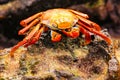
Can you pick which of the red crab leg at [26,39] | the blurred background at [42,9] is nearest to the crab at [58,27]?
the red crab leg at [26,39]

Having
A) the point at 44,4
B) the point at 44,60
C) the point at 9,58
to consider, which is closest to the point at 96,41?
the point at 44,60

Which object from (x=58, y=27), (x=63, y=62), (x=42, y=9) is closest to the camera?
(x=63, y=62)

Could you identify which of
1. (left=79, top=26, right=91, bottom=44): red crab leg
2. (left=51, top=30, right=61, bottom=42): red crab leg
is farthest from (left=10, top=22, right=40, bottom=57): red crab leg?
(left=79, top=26, right=91, bottom=44): red crab leg

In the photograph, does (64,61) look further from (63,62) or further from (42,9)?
(42,9)

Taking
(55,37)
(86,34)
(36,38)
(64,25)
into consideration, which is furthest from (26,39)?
(86,34)

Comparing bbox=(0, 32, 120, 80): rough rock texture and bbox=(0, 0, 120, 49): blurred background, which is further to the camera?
bbox=(0, 0, 120, 49): blurred background

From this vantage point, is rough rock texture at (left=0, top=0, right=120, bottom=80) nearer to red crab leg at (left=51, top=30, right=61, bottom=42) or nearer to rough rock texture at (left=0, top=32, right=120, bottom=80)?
rough rock texture at (left=0, top=32, right=120, bottom=80)

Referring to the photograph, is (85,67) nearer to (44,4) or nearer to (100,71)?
(100,71)
